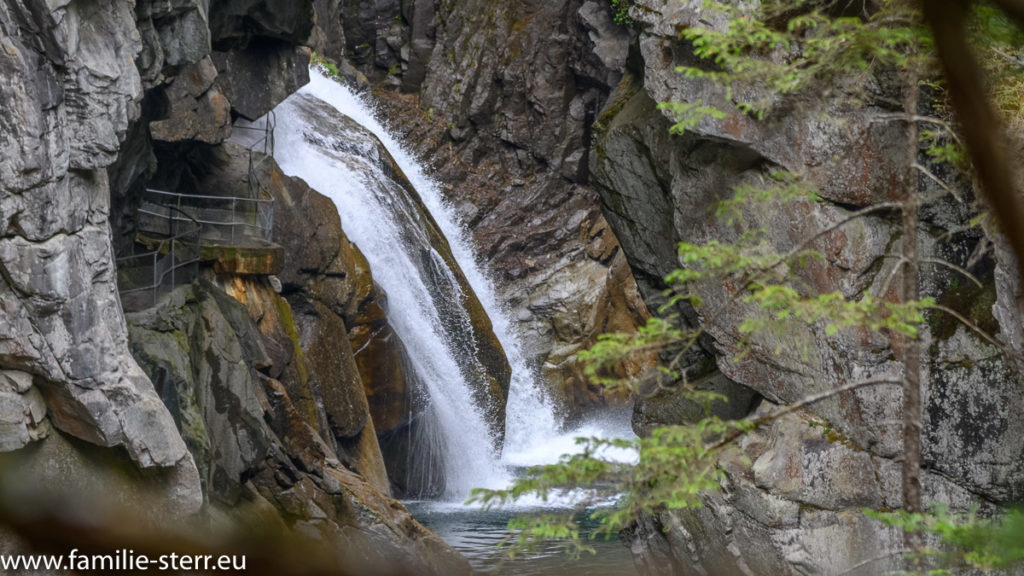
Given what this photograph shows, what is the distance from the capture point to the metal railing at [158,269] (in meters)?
11.3

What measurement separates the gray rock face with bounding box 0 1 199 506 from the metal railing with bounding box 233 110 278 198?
20.2ft

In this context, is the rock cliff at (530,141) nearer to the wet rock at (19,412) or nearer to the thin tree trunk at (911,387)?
the wet rock at (19,412)

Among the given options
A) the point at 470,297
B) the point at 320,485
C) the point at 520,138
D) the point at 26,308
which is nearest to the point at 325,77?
the point at 520,138

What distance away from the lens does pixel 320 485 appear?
12.0 meters

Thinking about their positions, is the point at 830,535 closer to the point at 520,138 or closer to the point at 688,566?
the point at 688,566

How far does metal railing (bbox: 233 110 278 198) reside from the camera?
1552 cm

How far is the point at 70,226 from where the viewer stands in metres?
8.56

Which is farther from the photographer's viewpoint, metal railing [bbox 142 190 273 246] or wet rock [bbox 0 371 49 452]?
metal railing [bbox 142 190 273 246]

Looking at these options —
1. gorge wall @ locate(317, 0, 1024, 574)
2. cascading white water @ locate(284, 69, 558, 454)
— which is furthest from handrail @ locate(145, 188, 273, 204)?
cascading white water @ locate(284, 69, 558, 454)

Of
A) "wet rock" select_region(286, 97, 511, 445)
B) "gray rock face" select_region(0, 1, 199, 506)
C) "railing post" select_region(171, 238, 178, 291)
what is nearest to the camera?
"gray rock face" select_region(0, 1, 199, 506)

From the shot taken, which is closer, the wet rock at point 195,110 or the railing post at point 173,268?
the railing post at point 173,268

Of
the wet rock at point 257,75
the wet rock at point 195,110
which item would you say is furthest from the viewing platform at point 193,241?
the wet rock at point 257,75

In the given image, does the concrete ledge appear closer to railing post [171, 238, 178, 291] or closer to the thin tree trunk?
railing post [171, 238, 178, 291]

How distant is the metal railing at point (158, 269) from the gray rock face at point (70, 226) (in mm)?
2226
